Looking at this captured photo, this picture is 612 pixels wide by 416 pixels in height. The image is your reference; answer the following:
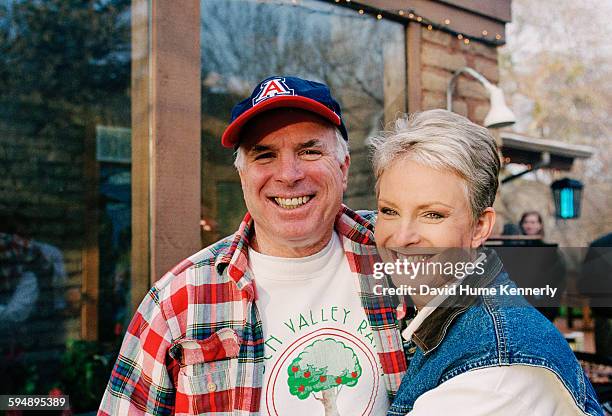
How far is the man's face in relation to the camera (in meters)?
1.44

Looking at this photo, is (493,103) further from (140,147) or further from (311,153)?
(311,153)

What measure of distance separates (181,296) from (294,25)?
2.35 meters

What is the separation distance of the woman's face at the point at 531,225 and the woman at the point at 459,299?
15.6ft

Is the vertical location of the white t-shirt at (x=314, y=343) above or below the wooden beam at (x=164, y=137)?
below

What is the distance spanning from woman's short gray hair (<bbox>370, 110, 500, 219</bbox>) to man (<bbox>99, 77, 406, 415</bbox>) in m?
0.31

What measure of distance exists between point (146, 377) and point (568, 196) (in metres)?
4.57

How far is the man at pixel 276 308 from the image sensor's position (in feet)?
4.27

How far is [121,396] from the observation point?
1330 millimetres

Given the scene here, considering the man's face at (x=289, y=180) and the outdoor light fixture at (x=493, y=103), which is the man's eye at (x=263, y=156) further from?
the outdoor light fixture at (x=493, y=103)

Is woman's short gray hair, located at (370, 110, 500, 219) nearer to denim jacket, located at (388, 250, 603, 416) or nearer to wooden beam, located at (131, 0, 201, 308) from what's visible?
denim jacket, located at (388, 250, 603, 416)

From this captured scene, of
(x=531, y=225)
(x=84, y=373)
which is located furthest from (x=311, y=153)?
(x=531, y=225)

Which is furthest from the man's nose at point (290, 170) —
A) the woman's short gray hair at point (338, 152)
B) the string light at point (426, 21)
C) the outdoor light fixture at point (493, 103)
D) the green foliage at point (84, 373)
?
the outdoor light fixture at point (493, 103)

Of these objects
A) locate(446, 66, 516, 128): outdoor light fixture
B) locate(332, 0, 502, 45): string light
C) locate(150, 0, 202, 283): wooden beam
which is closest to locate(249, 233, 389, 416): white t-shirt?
locate(150, 0, 202, 283): wooden beam

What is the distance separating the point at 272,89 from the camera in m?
1.45
